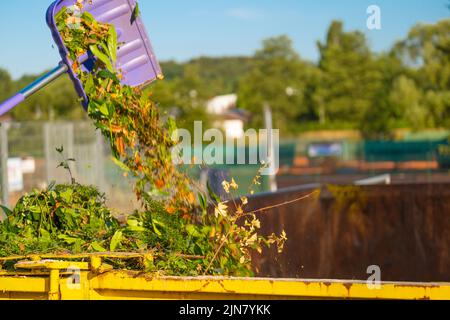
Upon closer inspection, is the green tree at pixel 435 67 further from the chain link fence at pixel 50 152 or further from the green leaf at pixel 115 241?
the green leaf at pixel 115 241

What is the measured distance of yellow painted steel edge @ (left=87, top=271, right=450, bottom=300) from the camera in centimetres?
326

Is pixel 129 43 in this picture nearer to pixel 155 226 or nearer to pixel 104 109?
pixel 104 109

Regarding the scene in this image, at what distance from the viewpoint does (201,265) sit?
417 cm

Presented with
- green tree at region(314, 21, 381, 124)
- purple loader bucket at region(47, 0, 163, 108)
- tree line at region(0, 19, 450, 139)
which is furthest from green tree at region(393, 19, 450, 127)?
purple loader bucket at region(47, 0, 163, 108)

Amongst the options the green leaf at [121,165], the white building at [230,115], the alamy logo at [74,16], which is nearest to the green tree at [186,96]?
the white building at [230,115]

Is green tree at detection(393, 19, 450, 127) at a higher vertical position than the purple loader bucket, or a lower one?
higher

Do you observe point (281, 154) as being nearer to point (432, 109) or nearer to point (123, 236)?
point (432, 109)

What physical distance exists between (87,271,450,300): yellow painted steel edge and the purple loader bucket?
2.02 m

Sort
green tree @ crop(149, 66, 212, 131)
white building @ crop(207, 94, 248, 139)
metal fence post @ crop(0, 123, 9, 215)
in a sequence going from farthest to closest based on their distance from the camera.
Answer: white building @ crop(207, 94, 248, 139) → green tree @ crop(149, 66, 212, 131) → metal fence post @ crop(0, 123, 9, 215)

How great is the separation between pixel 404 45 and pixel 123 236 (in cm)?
6379

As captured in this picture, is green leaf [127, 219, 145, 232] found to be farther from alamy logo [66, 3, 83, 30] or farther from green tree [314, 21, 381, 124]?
green tree [314, 21, 381, 124]

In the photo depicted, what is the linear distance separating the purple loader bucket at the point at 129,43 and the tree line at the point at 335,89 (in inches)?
1354

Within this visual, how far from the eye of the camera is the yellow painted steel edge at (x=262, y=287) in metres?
3.26
